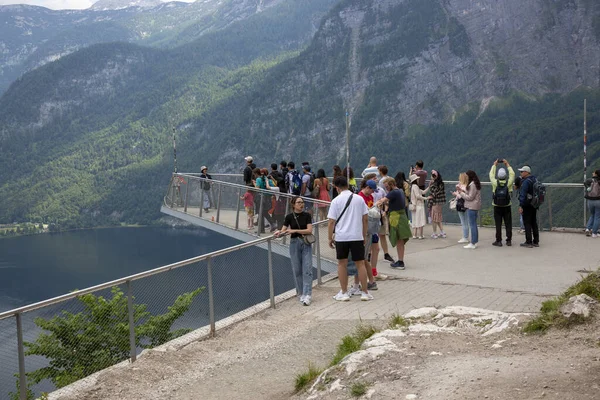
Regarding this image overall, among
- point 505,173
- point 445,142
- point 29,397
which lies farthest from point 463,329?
point 445,142

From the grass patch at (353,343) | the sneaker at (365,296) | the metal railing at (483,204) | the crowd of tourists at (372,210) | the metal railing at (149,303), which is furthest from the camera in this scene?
the metal railing at (483,204)

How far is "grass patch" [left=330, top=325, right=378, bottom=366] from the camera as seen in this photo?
8.07 meters

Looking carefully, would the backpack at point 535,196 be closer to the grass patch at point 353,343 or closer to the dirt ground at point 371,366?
the dirt ground at point 371,366

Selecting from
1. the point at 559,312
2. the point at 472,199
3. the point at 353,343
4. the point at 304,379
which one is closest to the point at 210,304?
the point at 353,343

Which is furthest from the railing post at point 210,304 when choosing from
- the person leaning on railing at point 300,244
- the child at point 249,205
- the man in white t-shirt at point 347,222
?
the child at point 249,205

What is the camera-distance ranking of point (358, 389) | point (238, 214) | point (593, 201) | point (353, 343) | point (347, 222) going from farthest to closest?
point (238, 214)
point (593, 201)
point (347, 222)
point (353, 343)
point (358, 389)

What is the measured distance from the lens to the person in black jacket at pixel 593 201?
16.3 metres

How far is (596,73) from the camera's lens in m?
186

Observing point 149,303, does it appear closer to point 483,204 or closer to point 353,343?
point 353,343

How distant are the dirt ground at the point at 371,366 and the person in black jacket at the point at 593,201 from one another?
323 inches

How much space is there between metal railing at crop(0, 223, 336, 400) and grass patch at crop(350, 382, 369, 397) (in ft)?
9.66

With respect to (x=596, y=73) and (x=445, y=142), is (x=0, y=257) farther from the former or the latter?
(x=596, y=73)

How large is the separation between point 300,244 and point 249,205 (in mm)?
8219

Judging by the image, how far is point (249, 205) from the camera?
19.6 m
